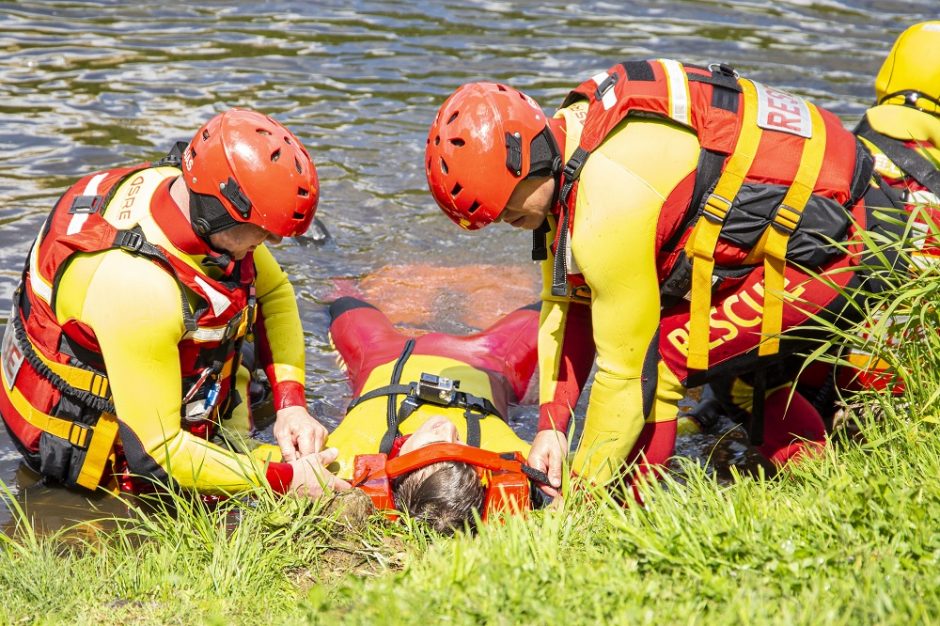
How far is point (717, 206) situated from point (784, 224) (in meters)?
0.30

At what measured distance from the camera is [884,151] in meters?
4.85

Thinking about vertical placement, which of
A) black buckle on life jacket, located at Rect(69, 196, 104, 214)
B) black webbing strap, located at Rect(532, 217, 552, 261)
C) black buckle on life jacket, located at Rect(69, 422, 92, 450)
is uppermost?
black buckle on life jacket, located at Rect(69, 196, 104, 214)

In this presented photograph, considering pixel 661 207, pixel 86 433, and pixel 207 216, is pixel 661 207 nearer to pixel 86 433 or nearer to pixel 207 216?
pixel 207 216

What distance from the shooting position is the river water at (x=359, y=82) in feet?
24.5

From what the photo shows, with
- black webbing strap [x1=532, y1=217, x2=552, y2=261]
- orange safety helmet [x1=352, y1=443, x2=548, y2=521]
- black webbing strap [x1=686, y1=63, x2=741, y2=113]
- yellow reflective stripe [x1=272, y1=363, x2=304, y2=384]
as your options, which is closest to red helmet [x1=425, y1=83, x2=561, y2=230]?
black webbing strap [x1=532, y1=217, x2=552, y2=261]

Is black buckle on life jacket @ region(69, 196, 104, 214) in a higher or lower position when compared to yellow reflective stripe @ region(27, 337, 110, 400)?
higher

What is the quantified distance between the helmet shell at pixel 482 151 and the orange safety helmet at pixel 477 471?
1.06 metres

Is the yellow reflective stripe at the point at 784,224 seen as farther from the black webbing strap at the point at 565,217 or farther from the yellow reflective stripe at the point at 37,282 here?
the yellow reflective stripe at the point at 37,282

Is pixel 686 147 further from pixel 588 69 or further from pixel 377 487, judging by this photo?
pixel 588 69

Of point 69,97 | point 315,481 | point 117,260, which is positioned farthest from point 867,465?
point 69,97

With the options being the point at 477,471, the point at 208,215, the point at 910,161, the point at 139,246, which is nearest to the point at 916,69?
the point at 910,161

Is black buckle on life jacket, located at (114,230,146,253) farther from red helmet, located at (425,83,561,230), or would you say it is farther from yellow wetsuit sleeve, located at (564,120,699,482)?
yellow wetsuit sleeve, located at (564,120,699,482)

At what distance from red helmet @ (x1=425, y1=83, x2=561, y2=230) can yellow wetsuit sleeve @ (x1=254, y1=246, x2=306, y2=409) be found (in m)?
1.66

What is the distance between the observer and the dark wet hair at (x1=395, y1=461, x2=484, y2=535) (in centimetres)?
423
